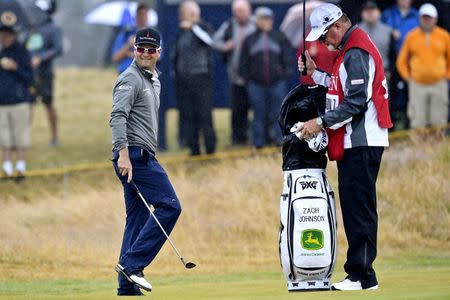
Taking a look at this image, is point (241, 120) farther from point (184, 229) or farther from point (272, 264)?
point (272, 264)

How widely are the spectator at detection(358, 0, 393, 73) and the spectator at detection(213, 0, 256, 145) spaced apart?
1.65 m

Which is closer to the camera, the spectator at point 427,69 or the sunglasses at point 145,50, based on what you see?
the sunglasses at point 145,50

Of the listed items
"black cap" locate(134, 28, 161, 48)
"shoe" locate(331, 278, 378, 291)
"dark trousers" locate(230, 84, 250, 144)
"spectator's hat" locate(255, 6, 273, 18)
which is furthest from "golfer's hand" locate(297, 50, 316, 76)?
"dark trousers" locate(230, 84, 250, 144)

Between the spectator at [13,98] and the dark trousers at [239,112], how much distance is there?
10.2 ft

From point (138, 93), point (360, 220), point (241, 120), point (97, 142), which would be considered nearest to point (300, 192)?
point (360, 220)

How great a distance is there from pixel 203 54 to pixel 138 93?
9.51m

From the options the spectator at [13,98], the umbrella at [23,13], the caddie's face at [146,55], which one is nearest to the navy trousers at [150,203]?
the caddie's face at [146,55]

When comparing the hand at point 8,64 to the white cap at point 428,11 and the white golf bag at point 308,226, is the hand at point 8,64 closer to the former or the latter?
the white cap at point 428,11

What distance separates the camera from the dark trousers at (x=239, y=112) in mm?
22188

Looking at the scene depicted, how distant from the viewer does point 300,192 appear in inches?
442

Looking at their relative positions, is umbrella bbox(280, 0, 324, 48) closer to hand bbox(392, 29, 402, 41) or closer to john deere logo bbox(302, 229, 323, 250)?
hand bbox(392, 29, 402, 41)

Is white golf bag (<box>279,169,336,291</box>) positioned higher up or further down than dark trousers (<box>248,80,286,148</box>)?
further down

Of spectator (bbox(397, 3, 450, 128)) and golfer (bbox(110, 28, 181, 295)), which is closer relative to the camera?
golfer (bbox(110, 28, 181, 295))

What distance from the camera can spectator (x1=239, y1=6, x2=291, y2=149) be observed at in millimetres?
21047
